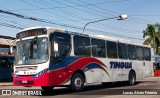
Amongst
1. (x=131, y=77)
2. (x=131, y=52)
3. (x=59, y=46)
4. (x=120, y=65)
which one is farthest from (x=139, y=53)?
(x=59, y=46)

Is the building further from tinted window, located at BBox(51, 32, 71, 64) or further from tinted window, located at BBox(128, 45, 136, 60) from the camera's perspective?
tinted window, located at BBox(51, 32, 71, 64)

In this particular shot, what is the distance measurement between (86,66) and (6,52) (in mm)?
17994

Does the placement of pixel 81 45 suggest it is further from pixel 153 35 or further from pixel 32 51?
pixel 153 35

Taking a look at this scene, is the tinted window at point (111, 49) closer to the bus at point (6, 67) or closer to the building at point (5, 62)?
the building at point (5, 62)

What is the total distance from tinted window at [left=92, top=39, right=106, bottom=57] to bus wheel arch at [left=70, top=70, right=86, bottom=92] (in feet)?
5.54

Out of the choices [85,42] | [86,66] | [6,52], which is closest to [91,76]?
[86,66]

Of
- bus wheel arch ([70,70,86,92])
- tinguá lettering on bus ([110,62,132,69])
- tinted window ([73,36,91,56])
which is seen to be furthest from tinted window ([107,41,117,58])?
bus wheel arch ([70,70,86,92])

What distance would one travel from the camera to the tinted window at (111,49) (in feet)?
63.5

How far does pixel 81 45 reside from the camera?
55.5ft

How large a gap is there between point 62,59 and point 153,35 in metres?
49.3

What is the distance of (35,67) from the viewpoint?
579 inches

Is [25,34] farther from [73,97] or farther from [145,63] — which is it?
[145,63]

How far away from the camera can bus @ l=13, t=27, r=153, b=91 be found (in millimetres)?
14748

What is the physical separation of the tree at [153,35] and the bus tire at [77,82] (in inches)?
1876
